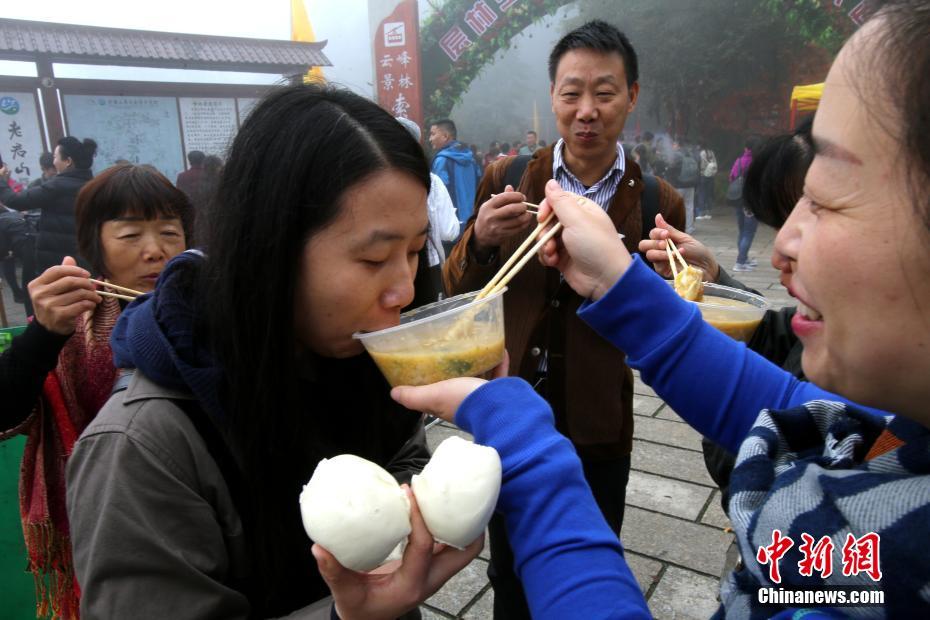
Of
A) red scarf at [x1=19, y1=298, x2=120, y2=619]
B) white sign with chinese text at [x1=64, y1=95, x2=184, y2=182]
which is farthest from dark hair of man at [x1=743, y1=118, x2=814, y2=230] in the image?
white sign with chinese text at [x1=64, y1=95, x2=184, y2=182]

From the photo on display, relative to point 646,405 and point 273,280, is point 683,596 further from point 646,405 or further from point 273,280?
point 273,280

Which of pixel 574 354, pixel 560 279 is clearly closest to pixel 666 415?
pixel 574 354

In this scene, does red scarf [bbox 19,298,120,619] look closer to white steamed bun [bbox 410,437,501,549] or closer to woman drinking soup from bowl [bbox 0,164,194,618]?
woman drinking soup from bowl [bbox 0,164,194,618]

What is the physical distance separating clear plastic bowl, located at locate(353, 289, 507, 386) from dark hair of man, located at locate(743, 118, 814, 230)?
4.03 feet

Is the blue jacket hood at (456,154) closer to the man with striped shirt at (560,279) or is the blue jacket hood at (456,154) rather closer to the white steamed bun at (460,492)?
the man with striped shirt at (560,279)

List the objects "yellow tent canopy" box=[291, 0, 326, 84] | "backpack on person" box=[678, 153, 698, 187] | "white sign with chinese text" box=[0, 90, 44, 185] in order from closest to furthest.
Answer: "white sign with chinese text" box=[0, 90, 44, 185] → "yellow tent canopy" box=[291, 0, 326, 84] → "backpack on person" box=[678, 153, 698, 187]

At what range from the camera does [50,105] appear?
10.1 meters

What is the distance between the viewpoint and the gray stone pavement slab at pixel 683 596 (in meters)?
2.77

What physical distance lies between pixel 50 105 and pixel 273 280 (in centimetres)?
1160

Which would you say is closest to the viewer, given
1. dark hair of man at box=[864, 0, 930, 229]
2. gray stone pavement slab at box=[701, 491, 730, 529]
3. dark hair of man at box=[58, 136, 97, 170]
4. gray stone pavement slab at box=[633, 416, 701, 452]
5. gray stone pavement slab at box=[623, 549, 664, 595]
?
dark hair of man at box=[864, 0, 930, 229]

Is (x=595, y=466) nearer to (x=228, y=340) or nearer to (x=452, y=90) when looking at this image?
(x=228, y=340)

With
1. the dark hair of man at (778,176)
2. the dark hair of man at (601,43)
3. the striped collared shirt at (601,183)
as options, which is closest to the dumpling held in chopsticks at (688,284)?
the dark hair of man at (778,176)

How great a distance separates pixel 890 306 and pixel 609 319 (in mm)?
743

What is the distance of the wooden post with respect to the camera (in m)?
10.0
